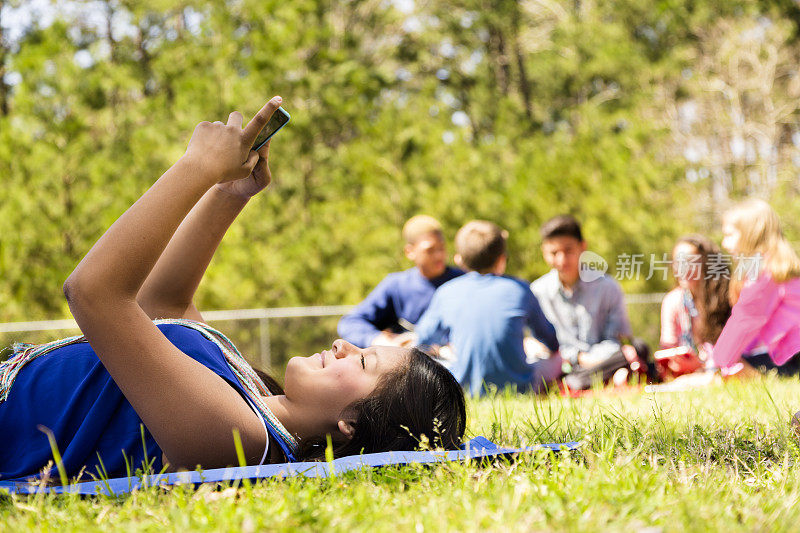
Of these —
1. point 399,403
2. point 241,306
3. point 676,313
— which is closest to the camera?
point 399,403

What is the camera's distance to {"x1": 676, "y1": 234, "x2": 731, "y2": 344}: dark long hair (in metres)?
7.26

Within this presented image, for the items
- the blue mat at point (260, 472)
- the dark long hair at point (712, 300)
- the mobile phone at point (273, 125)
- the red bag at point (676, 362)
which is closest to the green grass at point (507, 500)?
the blue mat at point (260, 472)

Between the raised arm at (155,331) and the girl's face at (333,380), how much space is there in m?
0.34

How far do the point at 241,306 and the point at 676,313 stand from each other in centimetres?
536

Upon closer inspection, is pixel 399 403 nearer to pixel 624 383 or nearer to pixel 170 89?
pixel 624 383

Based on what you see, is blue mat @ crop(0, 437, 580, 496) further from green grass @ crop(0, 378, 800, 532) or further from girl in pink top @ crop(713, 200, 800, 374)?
girl in pink top @ crop(713, 200, 800, 374)

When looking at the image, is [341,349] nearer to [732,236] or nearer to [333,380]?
[333,380]

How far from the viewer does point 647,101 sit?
17.5m

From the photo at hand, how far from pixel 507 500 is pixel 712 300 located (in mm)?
6121

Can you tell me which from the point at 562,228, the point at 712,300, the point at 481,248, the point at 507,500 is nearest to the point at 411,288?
the point at 481,248

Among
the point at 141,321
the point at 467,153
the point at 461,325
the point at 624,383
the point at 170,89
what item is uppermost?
the point at 170,89

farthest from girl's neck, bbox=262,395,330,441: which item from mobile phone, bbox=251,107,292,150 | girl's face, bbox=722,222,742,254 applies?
girl's face, bbox=722,222,742,254

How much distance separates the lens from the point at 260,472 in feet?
6.74

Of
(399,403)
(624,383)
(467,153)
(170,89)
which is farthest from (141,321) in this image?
(170,89)
